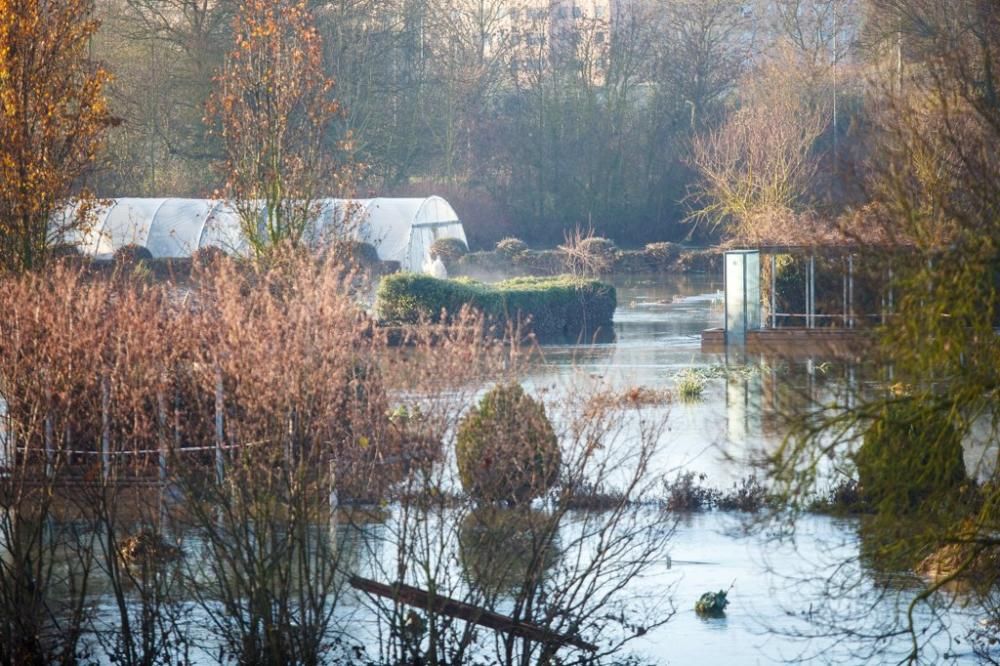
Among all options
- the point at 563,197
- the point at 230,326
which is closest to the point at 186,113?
the point at 563,197

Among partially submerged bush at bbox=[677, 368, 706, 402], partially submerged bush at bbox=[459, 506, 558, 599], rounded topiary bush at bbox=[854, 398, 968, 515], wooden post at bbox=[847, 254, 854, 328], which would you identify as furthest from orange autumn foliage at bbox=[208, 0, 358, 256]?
rounded topiary bush at bbox=[854, 398, 968, 515]

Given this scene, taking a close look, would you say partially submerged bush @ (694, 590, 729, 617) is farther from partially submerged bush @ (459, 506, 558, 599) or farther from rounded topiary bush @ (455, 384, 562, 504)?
partially submerged bush @ (459, 506, 558, 599)

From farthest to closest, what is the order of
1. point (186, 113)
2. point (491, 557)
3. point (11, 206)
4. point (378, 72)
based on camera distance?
point (378, 72)
point (186, 113)
point (11, 206)
point (491, 557)

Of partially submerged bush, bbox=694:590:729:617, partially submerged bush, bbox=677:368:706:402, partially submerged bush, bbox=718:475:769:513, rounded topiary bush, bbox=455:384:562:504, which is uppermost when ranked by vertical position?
rounded topiary bush, bbox=455:384:562:504

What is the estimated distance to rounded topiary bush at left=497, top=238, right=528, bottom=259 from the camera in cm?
4043

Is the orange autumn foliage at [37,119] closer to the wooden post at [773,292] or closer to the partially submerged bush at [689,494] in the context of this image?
the partially submerged bush at [689,494]

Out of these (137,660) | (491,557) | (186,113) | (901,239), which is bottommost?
(137,660)

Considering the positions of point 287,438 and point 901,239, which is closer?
point 287,438

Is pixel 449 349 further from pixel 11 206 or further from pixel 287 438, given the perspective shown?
pixel 11 206

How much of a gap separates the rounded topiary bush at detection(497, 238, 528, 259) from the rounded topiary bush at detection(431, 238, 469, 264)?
8.30 feet

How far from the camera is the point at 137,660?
614cm

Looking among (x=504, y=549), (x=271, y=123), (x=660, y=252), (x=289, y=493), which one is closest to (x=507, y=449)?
(x=504, y=549)

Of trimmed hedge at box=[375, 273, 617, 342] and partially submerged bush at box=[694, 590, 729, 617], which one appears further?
trimmed hedge at box=[375, 273, 617, 342]

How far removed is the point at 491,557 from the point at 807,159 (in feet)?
109
